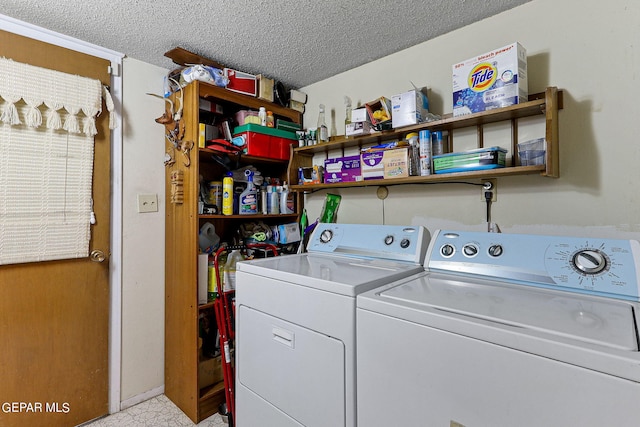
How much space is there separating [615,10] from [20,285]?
3.11m

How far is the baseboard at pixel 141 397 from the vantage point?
6.53 ft

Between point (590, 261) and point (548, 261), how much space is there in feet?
0.38

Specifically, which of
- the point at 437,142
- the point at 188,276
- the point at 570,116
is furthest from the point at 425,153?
the point at 188,276

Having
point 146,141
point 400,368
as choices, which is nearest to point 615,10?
point 400,368

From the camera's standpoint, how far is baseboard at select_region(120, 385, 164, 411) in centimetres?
199

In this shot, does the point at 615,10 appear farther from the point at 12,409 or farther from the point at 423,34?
the point at 12,409

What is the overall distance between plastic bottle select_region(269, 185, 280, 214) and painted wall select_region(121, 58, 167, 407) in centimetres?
76

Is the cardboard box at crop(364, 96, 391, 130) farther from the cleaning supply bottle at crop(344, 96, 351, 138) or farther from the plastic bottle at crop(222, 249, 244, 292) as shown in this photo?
the plastic bottle at crop(222, 249, 244, 292)

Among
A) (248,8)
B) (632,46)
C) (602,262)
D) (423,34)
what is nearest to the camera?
(602,262)

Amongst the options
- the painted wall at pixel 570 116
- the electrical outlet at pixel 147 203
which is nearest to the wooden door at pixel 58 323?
the electrical outlet at pixel 147 203

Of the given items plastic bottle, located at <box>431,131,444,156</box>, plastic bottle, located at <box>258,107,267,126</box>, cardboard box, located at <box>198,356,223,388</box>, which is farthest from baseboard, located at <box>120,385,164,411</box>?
plastic bottle, located at <box>431,131,444,156</box>

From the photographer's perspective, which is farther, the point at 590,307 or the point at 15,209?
the point at 15,209

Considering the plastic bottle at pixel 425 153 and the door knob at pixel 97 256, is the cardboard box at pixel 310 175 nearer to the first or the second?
the plastic bottle at pixel 425 153

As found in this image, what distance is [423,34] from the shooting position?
1752 mm
